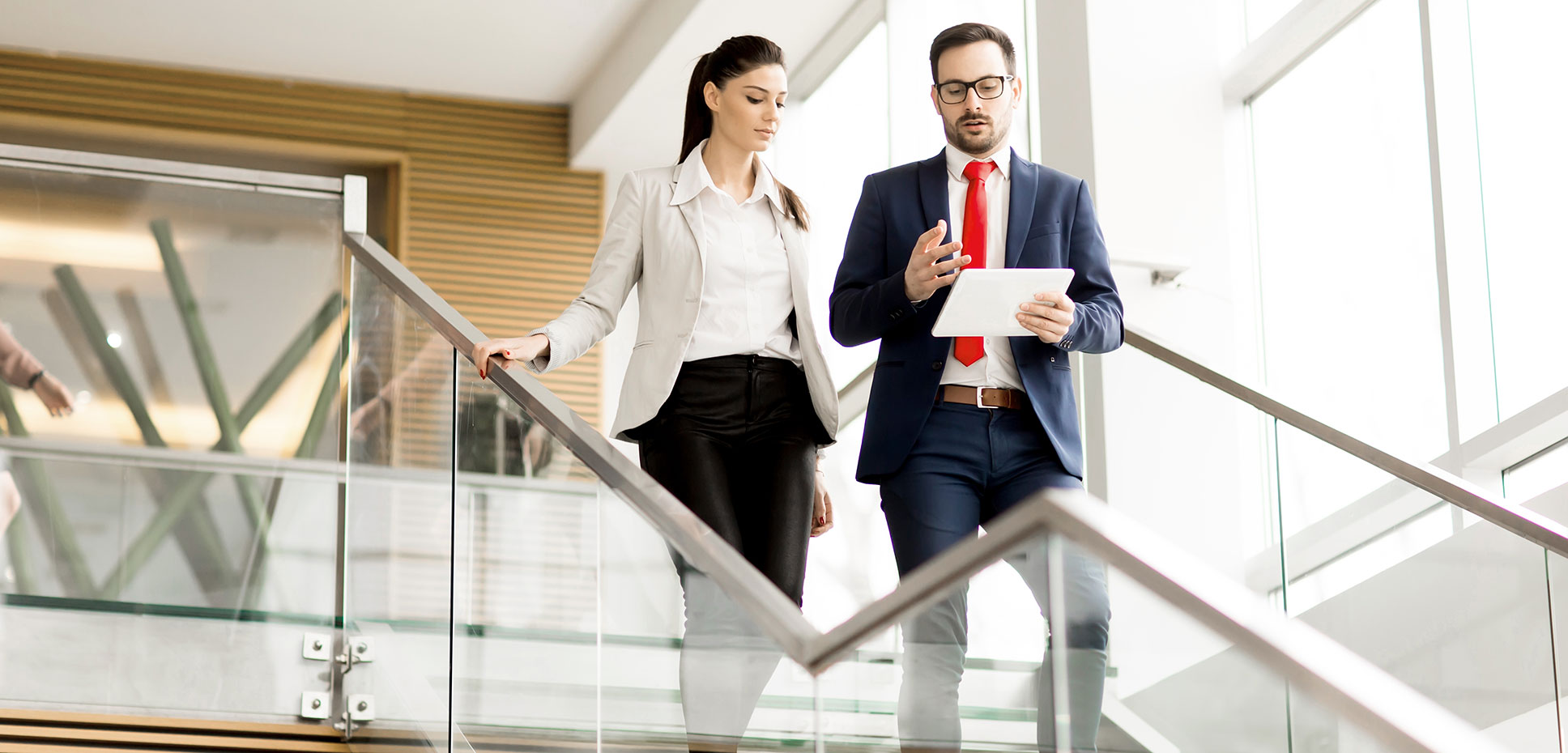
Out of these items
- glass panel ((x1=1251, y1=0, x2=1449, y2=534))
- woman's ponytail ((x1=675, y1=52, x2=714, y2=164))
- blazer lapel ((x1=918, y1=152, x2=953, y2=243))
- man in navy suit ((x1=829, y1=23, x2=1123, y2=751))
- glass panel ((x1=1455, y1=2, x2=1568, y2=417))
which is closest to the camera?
man in navy suit ((x1=829, y1=23, x2=1123, y2=751))

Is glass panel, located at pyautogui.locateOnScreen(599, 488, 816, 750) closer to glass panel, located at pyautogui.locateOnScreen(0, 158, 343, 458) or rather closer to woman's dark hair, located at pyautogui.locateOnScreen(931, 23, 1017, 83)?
woman's dark hair, located at pyautogui.locateOnScreen(931, 23, 1017, 83)

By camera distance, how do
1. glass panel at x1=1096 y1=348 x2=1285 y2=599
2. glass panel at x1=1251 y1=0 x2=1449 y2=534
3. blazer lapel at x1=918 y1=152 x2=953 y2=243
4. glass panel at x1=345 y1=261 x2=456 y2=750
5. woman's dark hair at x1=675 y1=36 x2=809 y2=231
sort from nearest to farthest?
blazer lapel at x1=918 y1=152 x2=953 y2=243, woman's dark hair at x1=675 y1=36 x2=809 y2=231, glass panel at x1=345 y1=261 x2=456 y2=750, glass panel at x1=1096 y1=348 x2=1285 y2=599, glass panel at x1=1251 y1=0 x2=1449 y2=534

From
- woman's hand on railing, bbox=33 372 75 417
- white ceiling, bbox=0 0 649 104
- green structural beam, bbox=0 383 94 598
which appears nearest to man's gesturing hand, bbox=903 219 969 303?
green structural beam, bbox=0 383 94 598

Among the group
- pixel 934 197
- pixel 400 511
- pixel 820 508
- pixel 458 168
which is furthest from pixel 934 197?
pixel 458 168

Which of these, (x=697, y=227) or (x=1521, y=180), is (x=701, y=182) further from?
(x=1521, y=180)

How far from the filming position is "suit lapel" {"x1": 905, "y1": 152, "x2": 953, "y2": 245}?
10.5 ft

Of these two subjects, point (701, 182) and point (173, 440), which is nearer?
point (701, 182)

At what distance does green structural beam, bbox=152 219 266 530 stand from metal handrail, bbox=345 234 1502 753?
2011mm

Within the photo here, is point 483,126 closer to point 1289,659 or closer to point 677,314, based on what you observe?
point 677,314

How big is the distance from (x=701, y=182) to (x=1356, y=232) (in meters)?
3.24

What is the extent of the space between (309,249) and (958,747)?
3.16 m

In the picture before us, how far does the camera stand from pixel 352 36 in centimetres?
946

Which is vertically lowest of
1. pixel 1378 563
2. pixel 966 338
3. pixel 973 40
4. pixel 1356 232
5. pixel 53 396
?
pixel 1378 563

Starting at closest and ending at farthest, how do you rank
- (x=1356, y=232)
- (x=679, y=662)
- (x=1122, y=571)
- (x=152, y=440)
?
(x=1122, y=571) < (x=679, y=662) < (x=152, y=440) < (x=1356, y=232)
